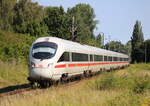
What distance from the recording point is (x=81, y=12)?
10388 centimetres

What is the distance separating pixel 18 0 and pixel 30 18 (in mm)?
3932

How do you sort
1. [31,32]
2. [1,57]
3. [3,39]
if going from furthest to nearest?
1. [31,32]
2. [3,39]
3. [1,57]

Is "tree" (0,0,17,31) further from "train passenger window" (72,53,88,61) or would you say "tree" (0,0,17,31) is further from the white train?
the white train

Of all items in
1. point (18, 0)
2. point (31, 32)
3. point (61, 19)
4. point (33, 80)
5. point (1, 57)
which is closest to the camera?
point (33, 80)

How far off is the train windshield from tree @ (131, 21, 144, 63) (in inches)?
3235

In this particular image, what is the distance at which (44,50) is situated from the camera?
58.5 ft

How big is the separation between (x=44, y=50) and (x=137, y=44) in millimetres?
90434

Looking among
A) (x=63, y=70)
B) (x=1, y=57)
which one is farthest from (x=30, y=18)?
(x=63, y=70)

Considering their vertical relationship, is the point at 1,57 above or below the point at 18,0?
below

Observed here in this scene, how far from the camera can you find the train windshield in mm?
17547

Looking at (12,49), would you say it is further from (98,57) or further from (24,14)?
(24,14)

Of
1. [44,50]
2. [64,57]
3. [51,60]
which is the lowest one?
[51,60]

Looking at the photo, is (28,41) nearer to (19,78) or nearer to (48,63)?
(19,78)

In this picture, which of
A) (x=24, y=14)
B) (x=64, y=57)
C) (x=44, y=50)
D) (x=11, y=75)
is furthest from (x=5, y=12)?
(x=44, y=50)
